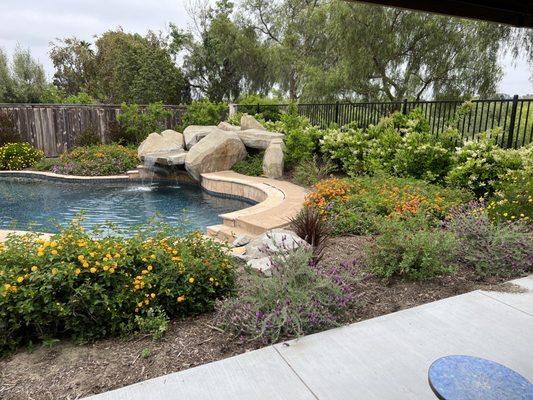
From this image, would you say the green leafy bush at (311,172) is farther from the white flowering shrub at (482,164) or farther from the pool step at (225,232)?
the pool step at (225,232)

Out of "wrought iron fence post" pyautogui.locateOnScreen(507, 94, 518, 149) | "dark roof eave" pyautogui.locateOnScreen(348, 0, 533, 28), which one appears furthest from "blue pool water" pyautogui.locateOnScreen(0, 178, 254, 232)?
"wrought iron fence post" pyautogui.locateOnScreen(507, 94, 518, 149)

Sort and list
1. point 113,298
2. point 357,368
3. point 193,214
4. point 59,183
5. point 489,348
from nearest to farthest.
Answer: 1. point 357,368
2. point 489,348
3. point 113,298
4. point 193,214
5. point 59,183

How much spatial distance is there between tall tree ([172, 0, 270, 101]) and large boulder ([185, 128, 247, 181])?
1514 centimetres

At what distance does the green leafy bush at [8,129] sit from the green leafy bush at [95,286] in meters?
12.0

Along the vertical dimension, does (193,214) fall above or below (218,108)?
below

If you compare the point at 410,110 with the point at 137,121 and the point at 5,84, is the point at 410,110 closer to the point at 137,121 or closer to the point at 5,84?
the point at 137,121

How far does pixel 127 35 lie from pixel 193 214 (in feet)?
85.0

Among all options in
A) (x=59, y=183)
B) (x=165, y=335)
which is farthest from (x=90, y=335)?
(x=59, y=183)

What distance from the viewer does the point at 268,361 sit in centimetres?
230

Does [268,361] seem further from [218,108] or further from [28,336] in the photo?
[218,108]

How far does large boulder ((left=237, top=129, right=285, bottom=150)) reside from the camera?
10.5 metres

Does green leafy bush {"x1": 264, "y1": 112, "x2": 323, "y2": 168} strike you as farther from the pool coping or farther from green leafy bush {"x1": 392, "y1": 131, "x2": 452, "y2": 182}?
green leafy bush {"x1": 392, "y1": 131, "x2": 452, "y2": 182}

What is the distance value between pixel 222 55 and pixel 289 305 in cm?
2456

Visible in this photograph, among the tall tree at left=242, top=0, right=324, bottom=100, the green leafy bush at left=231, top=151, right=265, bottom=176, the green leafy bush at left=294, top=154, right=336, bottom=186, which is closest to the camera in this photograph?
the green leafy bush at left=294, top=154, right=336, bottom=186
